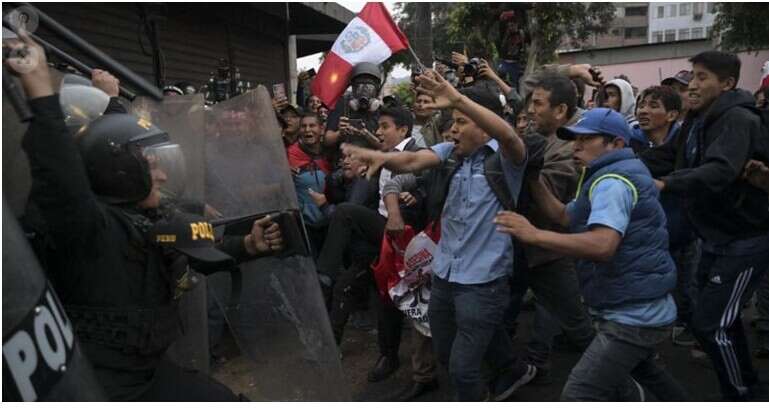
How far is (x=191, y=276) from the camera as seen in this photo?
2482 millimetres

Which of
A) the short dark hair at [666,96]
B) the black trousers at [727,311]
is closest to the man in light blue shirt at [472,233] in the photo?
the black trousers at [727,311]

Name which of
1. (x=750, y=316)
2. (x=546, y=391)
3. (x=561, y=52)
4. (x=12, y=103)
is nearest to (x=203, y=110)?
Result: (x=12, y=103)

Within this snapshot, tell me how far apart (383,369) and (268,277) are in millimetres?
1920

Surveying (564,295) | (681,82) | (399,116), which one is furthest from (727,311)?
(681,82)

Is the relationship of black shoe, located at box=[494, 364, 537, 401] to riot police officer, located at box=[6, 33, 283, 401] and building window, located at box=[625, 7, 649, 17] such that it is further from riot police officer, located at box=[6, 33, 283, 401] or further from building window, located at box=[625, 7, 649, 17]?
building window, located at box=[625, 7, 649, 17]

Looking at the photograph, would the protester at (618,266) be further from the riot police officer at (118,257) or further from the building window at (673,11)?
the building window at (673,11)

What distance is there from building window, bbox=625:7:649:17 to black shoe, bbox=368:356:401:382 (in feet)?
299

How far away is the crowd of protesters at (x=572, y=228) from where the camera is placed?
105 inches

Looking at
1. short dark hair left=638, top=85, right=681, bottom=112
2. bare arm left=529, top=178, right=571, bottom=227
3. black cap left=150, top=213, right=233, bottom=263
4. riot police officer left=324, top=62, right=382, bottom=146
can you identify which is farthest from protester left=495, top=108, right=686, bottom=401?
riot police officer left=324, top=62, right=382, bottom=146

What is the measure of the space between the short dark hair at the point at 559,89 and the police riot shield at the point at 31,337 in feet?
8.63

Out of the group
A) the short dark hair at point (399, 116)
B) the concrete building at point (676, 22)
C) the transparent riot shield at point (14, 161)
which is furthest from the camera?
the concrete building at point (676, 22)

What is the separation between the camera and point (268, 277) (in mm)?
2607

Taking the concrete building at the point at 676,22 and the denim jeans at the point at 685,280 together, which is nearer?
the denim jeans at the point at 685,280

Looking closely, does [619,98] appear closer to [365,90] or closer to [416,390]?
[365,90]
